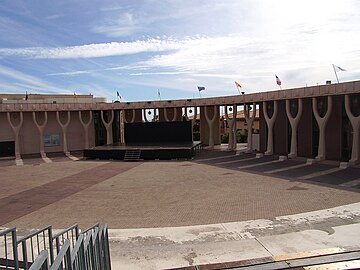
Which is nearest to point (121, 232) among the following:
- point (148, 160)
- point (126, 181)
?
point (126, 181)

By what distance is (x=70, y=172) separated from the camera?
21344mm

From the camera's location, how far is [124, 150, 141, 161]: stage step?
1069 inches

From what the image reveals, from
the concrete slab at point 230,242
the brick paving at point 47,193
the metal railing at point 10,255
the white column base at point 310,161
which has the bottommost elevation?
the brick paving at point 47,193

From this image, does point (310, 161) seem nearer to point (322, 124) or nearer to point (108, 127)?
point (322, 124)

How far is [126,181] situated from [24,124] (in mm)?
20584

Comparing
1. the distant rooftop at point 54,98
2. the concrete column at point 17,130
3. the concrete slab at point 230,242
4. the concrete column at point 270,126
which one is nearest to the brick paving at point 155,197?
the concrete slab at point 230,242

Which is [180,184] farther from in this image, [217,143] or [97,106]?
[217,143]

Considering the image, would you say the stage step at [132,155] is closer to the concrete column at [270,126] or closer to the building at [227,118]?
the building at [227,118]

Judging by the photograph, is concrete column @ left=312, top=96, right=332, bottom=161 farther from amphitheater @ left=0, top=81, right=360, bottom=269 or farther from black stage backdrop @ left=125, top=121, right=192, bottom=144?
Answer: black stage backdrop @ left=125, top=121, right=192, bottom=144

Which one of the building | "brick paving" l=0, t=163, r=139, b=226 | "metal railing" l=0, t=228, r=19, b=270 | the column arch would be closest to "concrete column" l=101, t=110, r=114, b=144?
the building

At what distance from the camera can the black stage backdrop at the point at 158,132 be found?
115ft

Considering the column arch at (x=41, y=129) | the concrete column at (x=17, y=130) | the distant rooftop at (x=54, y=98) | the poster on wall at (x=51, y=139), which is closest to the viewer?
the concrete column at (x=17, y=130)

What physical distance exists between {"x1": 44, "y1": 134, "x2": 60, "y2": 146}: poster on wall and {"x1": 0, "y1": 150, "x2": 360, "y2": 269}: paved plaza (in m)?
12.7

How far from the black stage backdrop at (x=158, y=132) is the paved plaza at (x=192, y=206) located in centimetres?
1343
